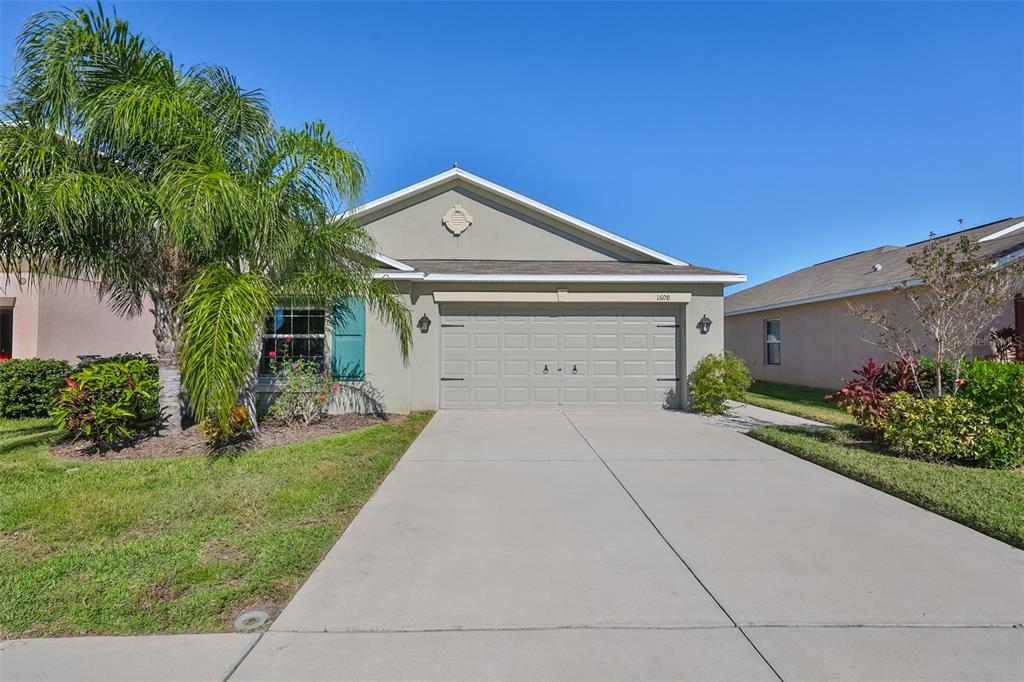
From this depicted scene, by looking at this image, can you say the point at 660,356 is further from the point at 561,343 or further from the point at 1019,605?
the point at 1019,605

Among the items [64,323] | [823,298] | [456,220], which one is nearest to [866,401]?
[823,298]

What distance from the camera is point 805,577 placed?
11.1 ft

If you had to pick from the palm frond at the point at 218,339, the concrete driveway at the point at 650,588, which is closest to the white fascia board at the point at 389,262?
the palm frond at the point at 218,339

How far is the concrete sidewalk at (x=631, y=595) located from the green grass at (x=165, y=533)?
0.25 m

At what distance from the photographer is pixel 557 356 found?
10992 millimetres

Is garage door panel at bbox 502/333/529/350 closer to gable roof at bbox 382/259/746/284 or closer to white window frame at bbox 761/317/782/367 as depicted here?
gable roof at bbox 382/259/746/284

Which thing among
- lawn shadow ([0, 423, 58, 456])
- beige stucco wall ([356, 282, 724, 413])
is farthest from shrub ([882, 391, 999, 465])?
lawn shadow ([0, 423, 58, 456])

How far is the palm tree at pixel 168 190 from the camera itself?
5664mm

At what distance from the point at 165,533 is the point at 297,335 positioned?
6580mm

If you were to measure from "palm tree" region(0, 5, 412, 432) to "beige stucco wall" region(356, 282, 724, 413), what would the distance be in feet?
9.87

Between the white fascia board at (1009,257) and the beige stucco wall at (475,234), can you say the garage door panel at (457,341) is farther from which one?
the white fascia board at (1009,257)

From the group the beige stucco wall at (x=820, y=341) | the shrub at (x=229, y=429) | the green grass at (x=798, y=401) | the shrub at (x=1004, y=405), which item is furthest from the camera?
the beige stucco wall at (x=820, y=341)

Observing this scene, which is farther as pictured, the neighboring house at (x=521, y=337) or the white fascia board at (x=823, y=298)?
the white fascia board at (x=823, y=298)

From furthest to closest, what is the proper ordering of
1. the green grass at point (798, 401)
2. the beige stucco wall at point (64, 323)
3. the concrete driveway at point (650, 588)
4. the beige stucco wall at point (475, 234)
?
the beige stucco wall at point (475, 234) < the beige stucco wall at point (64, 323) < the green grass at point (798, 401) < the concrete driveway at point (650, 588)
